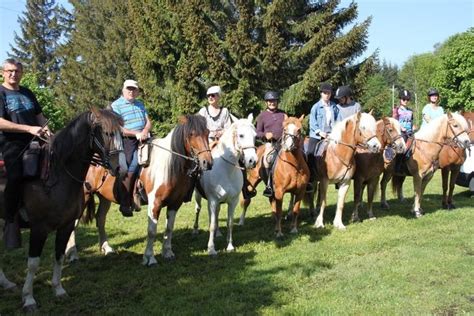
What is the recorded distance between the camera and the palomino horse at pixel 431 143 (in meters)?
10.0

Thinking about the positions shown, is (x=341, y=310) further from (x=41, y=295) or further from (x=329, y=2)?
(x=329, y=2)

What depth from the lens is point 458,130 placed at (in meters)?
10.0

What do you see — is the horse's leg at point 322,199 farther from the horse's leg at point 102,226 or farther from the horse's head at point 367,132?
the horse's leg at point 102,226

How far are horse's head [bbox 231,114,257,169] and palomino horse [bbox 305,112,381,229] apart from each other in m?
2.53

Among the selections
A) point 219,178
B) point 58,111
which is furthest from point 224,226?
point 58,111

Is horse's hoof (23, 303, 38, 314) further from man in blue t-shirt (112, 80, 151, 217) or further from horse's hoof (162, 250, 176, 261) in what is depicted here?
horse's hoof (162, 250, 176, 261)

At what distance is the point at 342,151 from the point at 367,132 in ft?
2.20

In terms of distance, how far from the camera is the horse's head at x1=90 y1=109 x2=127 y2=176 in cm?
512

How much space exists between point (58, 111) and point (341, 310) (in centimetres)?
3128

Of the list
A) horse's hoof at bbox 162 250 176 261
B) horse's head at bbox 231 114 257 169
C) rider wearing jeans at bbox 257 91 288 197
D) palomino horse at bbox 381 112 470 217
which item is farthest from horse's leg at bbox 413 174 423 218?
horse's hoof at bbox 162 250 176 261

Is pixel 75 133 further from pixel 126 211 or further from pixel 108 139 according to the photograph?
pixel 126 211

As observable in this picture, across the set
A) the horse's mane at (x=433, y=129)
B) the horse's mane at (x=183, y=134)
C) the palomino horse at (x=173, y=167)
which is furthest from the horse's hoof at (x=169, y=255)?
the horse's mane at (x=433, y=129)

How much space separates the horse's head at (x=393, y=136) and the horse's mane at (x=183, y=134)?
16.0 feet

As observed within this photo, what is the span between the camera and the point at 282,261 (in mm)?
6836
